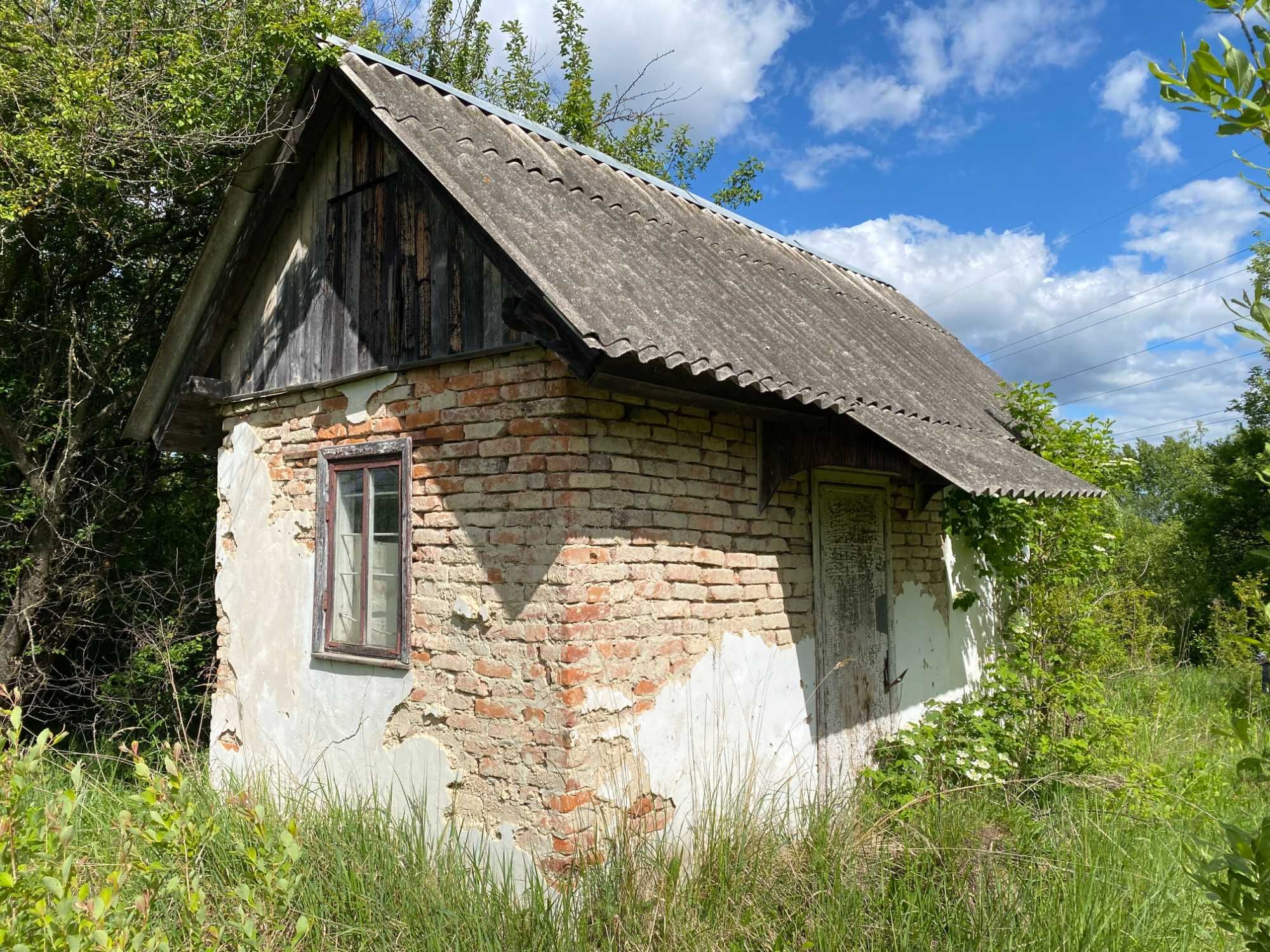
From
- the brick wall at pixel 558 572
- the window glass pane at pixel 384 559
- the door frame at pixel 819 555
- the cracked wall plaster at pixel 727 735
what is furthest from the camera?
the door frame at pixel 819 555

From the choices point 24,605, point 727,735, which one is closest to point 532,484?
point 727,735

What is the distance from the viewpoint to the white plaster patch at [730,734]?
450cm

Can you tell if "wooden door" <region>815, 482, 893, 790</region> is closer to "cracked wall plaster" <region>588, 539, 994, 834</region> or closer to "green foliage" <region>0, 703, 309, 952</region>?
"cracked wall plaster" <region>588, 539, 994, 834</region>

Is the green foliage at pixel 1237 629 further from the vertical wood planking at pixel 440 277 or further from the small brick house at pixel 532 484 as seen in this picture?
the vertical wood planking at pixel 440 277

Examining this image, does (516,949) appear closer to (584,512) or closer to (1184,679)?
(584,512)

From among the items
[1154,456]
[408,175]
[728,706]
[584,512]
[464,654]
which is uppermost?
[1154,456]

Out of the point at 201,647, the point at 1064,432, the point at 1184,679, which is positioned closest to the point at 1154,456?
the point at 1184,679

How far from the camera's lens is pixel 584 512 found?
14.3 feet

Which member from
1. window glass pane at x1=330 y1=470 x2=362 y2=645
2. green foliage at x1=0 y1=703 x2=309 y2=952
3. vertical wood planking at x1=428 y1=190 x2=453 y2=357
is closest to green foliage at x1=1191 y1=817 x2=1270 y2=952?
green foliage at x1=0 y1=703 x2=309 y2=952

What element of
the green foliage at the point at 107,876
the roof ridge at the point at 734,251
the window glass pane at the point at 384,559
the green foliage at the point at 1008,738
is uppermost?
the roof ridge at the point at 734,251

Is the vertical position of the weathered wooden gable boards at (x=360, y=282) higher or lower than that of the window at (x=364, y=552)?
higher

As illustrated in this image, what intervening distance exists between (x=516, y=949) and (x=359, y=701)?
1985 mm

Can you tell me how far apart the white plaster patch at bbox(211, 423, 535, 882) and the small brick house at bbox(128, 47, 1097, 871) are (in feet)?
0.08

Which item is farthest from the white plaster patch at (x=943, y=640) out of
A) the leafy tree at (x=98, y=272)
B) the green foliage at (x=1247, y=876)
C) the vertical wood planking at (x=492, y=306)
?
the leafy tree at (x=98, y=272)
